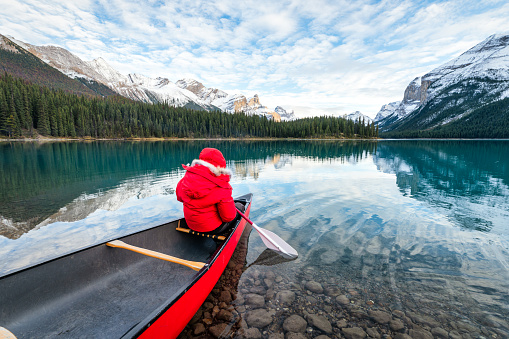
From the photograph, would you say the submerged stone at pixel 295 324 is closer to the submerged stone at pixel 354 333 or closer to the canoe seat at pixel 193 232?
the submerged stone at pixel 354 333

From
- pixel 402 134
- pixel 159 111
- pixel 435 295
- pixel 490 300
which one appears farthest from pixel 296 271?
pixel 402 134

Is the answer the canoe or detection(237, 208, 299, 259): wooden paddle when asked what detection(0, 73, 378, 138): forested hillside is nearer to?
the canoe

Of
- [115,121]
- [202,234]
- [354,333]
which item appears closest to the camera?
[354,333]

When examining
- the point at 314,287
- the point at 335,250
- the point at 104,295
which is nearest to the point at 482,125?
the point at 335,250

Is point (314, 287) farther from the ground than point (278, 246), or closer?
closer

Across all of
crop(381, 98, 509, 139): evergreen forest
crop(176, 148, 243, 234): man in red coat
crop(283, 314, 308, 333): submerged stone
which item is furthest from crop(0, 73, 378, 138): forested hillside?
crop(283, 314, 308, 333): submerged stone

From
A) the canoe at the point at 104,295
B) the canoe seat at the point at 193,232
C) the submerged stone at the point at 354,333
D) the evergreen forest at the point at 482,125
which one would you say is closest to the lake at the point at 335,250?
the submerged stone at the point at 354,333

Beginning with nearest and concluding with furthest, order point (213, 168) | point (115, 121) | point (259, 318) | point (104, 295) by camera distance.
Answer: point (104, 295) → point (259, 318) → point (213, 168) → point (115, 121)

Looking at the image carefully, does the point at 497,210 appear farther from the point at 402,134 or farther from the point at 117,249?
the point at 402,134

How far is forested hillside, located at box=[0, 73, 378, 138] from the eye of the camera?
80.0m

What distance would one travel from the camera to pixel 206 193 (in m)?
5.49

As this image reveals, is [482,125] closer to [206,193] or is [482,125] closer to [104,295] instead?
[206,193]

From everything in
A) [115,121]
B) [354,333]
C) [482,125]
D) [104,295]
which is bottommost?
[354,333]

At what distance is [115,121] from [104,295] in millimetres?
125128
